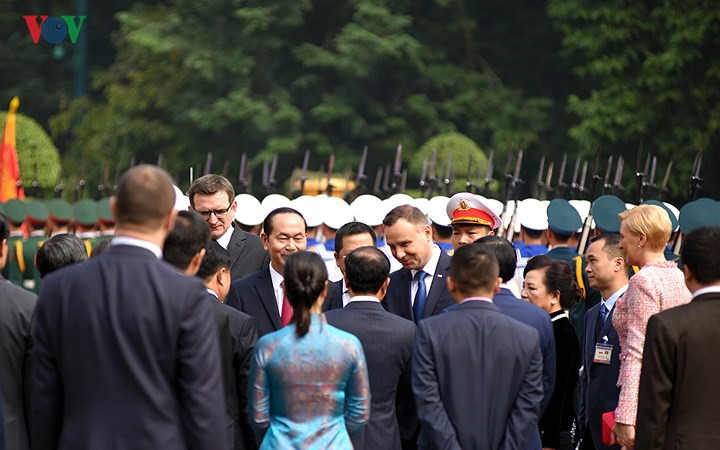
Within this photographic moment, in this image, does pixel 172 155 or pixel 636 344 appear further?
pixel 172 155

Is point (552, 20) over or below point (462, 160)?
over

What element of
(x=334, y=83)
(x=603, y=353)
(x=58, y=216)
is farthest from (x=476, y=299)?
(x=334, y=83)

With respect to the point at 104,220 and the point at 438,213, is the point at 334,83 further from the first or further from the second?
the point at 438,213

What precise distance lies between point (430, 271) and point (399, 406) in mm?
1016

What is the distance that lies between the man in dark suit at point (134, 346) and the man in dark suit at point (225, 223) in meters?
2.70

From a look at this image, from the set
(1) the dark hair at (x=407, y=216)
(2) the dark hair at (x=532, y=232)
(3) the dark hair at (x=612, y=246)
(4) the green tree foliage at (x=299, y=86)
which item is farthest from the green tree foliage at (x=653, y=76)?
(1) the dark hair at (x=407, y=216)

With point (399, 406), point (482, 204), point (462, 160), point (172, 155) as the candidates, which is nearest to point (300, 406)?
point (399, 406)

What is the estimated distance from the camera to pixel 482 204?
23.1 ft

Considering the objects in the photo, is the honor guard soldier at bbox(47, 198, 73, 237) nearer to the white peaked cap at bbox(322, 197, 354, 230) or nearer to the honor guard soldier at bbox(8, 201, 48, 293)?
the honor guard soldier at bbox(8, 201, 48, 293)

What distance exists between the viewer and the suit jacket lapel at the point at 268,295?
625cm

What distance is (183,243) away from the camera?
15.5ft

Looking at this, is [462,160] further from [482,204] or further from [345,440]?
[345,440]

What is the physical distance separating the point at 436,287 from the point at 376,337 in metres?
1.10

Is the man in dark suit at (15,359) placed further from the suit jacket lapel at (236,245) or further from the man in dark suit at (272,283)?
the suit jacket lapel at (236,245)
